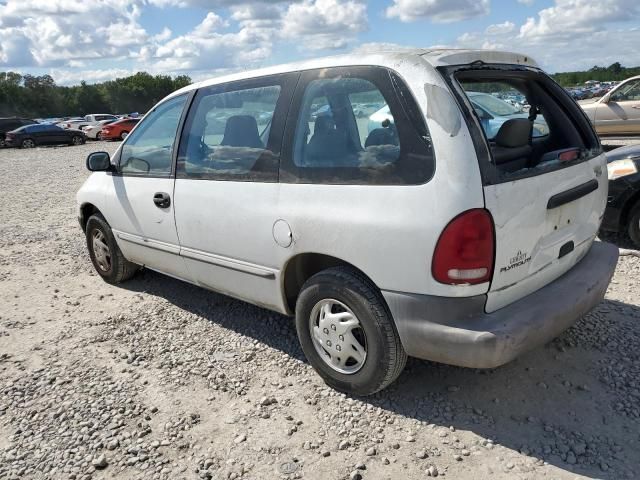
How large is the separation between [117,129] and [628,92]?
2389cm

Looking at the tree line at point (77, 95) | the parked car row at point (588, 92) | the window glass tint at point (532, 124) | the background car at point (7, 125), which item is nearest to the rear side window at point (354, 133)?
the window glass tint at point (532, 124)

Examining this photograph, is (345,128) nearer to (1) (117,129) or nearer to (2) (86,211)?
(2) (86,211)

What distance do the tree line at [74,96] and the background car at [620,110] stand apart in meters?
59.7

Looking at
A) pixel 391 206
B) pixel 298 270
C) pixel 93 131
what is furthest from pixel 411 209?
pixel 93 131

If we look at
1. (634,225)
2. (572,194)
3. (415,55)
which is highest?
(415,55)

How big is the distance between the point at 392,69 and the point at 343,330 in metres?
1.40

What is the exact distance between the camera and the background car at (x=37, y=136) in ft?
87.9

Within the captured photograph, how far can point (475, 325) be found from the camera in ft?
8.20

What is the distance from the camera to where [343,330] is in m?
2.93

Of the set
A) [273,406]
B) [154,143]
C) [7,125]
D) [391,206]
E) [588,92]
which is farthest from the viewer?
[588,92]

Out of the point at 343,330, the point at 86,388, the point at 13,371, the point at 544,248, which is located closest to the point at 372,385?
the point at 343,330

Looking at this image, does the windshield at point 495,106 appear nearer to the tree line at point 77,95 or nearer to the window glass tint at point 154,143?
the window glass tint at point 154,143

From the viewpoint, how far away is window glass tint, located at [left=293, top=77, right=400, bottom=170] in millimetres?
2699

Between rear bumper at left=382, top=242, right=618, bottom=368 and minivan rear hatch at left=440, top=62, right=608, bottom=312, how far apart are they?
8cm
